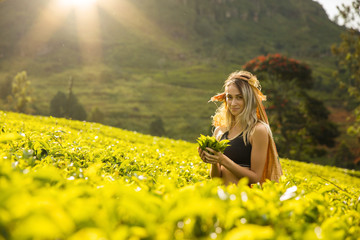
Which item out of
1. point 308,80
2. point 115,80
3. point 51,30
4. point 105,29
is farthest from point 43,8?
point 308,80

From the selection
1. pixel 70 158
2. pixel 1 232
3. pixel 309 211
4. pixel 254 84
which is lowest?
pixel 70 158

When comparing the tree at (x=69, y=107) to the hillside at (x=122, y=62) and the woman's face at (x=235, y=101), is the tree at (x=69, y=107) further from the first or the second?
the woman's face at (x=235, y=101)

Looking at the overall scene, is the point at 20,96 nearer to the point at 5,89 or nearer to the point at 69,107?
the point at 5,89

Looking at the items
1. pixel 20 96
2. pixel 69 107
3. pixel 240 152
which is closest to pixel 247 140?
pixel 240 152

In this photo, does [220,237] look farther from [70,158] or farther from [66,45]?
[66,45]

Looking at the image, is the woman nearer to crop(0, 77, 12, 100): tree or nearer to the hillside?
the hillside

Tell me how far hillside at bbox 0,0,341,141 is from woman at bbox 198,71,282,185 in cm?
3660

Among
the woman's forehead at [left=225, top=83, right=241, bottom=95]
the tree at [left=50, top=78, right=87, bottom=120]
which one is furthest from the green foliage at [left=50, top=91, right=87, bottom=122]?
the woman's forehead at [left=225, top=83, right=241, bottom=95]

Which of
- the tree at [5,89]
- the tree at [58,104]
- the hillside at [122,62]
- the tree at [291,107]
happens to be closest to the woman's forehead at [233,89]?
the tree at [291,107]

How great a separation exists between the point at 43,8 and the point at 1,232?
19893 centimetres

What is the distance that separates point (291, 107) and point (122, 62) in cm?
Result: 11449

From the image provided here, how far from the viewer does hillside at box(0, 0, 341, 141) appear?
69.0 meters

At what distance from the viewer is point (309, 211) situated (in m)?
1.87

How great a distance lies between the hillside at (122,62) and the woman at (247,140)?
36.6 meters
